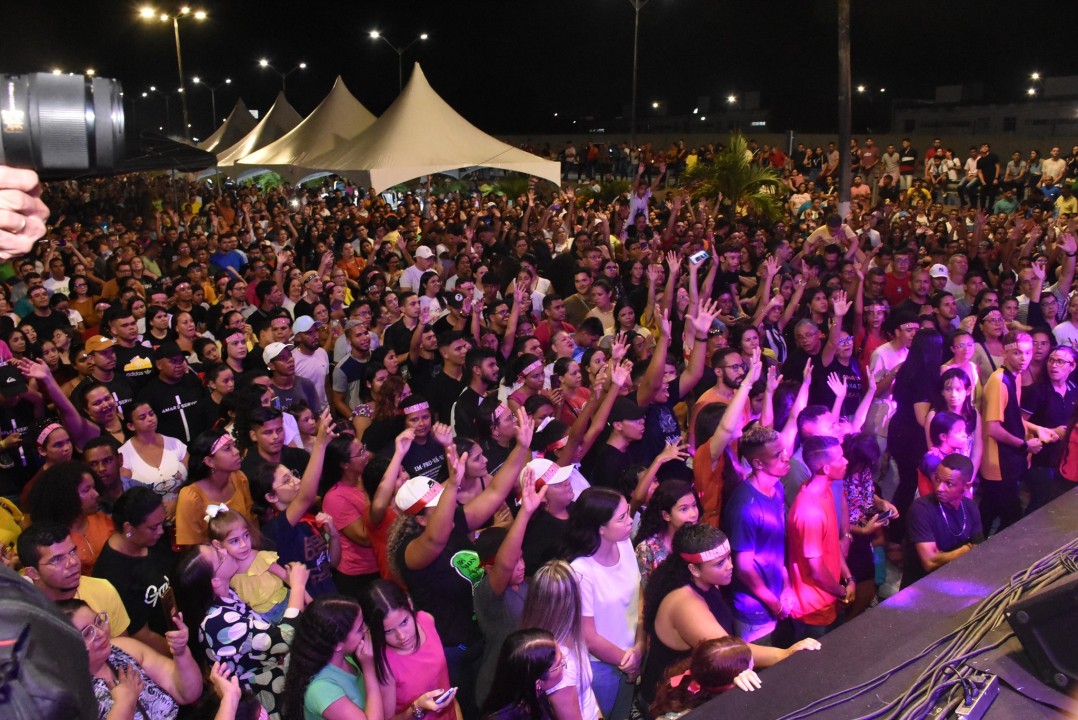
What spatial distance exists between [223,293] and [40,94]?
23.8 feet

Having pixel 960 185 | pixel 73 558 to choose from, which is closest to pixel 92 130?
pixel 73 558

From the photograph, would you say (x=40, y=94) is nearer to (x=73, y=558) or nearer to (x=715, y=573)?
(x=73, y=558)

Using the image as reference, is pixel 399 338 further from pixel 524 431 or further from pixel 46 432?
pixel 524 431

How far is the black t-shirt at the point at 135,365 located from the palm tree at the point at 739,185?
37.8 feet

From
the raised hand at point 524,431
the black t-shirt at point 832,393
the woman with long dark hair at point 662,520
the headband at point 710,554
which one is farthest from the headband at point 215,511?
the black t-shirt at point 832,393

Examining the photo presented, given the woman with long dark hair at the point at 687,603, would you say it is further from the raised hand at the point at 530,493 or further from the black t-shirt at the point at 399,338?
the black t-shirt at the point at 399,338

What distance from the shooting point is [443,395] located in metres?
6.80

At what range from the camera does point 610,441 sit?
17.4 ft

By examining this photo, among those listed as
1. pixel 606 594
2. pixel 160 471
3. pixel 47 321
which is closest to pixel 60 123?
pixel 606 594

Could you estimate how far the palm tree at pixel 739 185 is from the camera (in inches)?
647

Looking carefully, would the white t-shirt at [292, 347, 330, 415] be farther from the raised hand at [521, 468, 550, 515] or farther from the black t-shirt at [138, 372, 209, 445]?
the raised hand at [521, 468, 550, 515]

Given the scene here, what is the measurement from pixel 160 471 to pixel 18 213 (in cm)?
404

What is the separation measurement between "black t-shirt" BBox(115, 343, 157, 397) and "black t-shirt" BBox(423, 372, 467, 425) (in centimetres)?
192

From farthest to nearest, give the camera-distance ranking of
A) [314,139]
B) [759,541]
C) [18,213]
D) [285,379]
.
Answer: [314,139] → [285,379] → [759,541] → [18,213]
